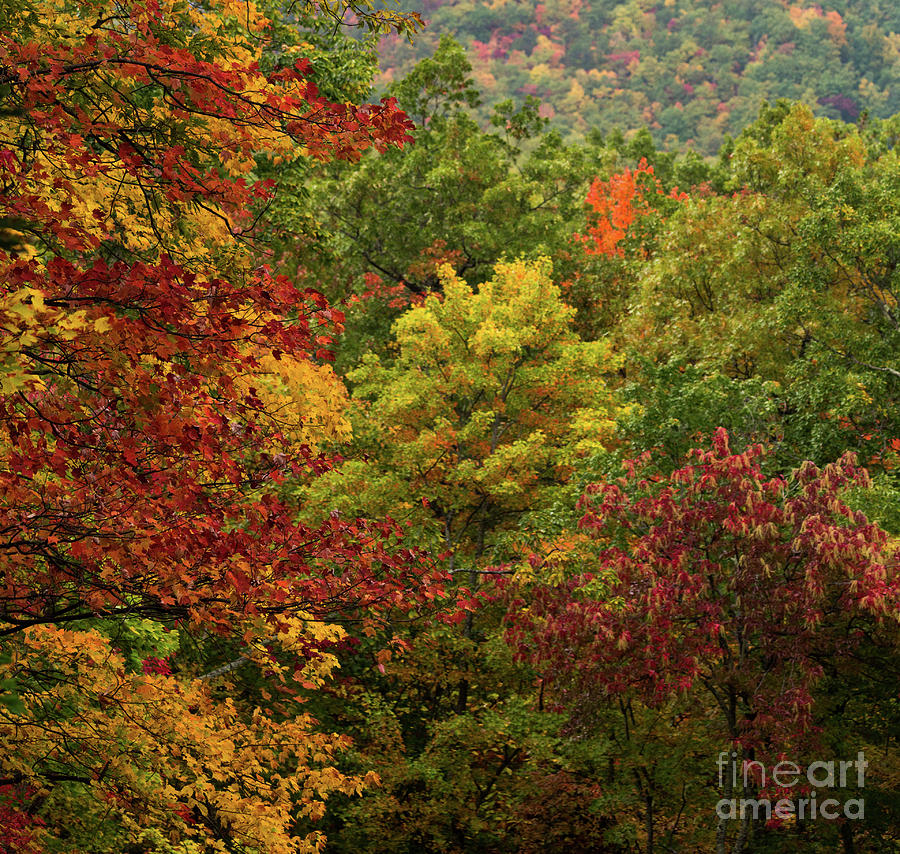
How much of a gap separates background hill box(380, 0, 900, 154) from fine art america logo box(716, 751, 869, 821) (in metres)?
50.3

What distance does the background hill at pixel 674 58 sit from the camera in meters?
65.0

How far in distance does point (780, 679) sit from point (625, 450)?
4476 mm

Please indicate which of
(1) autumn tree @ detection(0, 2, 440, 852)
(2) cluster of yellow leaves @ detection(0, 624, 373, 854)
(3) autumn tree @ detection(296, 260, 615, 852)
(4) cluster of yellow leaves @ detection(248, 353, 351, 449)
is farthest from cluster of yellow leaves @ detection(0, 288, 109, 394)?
(3) autumn tree @ detection(296, 260, 615, 852)

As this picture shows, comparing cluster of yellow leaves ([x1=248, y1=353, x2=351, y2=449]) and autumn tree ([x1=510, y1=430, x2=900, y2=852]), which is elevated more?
cluster of yellow leaves ([x1=248, y1=353, x2=351, y2=449])

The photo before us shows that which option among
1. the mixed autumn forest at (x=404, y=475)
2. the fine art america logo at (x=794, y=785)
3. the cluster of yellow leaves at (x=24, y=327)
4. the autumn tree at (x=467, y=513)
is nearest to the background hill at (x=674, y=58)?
the mixed autumn forest at (x=404, y=475)

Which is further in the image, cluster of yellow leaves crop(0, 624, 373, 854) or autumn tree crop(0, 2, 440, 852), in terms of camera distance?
cluster of yellow leaves crop(0, 624, 373, 854)

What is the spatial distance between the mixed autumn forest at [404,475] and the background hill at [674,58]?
39.7 meters

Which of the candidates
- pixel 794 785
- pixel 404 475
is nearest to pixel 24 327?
pixel 794 785

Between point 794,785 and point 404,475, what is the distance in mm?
7857

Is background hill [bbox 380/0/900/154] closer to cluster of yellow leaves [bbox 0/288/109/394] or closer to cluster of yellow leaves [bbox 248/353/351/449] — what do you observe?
cluster of yellow leaves [bbox 248/353/351/449]

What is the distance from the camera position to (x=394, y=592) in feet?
17.4

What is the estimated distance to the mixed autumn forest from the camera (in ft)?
14.3

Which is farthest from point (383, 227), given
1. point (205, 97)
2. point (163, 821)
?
point (205, 97)

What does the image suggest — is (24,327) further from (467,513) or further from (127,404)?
(467,513)
